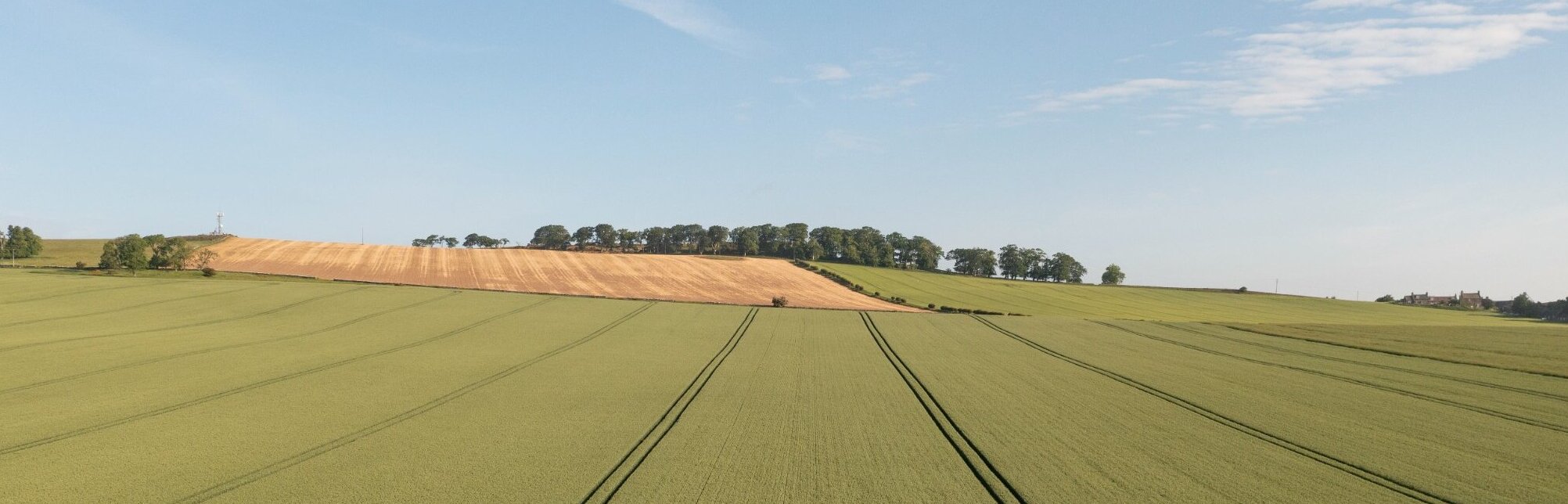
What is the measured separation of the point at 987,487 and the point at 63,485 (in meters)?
11.5

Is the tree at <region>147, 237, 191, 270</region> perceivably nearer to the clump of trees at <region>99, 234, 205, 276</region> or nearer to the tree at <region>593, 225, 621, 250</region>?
the clump of trees at <region>99, 234, 205, 276</region>

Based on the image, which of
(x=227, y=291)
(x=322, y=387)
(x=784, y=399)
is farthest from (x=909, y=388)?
(x=227, y=291)

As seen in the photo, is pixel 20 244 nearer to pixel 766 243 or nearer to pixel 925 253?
pixel 766 243

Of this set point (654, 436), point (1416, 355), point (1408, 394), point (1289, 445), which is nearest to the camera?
point (654, 436)

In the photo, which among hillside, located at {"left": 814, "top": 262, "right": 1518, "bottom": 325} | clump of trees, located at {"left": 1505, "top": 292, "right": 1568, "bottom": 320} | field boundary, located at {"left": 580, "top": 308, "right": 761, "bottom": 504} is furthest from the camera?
clump of trees, located at {"left": 1505, "top": 292, "right": 1568, "bottom": 320}

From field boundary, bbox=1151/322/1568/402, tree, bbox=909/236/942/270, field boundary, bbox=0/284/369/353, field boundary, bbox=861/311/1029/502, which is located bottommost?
field boundary, bbox=0/284/369/353

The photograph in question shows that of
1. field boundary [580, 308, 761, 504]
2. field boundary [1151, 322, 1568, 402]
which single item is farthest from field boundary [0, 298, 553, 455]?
field boundary [1151, 322, 1568, 402]

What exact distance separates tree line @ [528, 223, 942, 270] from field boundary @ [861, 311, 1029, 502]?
8634 cm

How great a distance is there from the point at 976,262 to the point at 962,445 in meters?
105

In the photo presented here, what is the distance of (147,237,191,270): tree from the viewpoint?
4800 centimetres

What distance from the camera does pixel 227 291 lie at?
3800cm

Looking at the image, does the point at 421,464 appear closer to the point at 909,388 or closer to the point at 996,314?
the point at 909,388

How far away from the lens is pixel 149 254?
47969 millimetres

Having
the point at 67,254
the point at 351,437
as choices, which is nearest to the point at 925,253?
the point at 67,254
